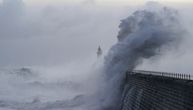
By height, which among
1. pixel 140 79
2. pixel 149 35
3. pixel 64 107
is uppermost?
pixel 149 35

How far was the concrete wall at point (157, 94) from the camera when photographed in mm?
25806

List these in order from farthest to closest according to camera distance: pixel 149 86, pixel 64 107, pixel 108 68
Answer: pixel 108 68
pixel 64 107
pixel 149 86

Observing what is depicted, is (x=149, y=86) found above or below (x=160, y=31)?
below

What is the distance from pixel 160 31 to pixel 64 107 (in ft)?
50.6

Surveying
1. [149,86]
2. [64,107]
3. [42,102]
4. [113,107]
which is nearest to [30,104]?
[42,102]

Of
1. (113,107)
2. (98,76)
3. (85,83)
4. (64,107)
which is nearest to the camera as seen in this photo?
(113,107)

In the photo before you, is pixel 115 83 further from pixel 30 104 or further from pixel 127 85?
pixel 30 104

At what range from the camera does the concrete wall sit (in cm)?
2581

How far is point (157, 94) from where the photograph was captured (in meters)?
31.4

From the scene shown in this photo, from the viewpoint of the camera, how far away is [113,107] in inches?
1725

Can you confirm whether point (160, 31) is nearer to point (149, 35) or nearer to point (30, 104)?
point (149, 35)

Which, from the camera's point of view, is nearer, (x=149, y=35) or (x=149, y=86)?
(x=149, y=86)

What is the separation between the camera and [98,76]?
57812mm

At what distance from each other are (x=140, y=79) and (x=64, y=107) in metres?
12.9
